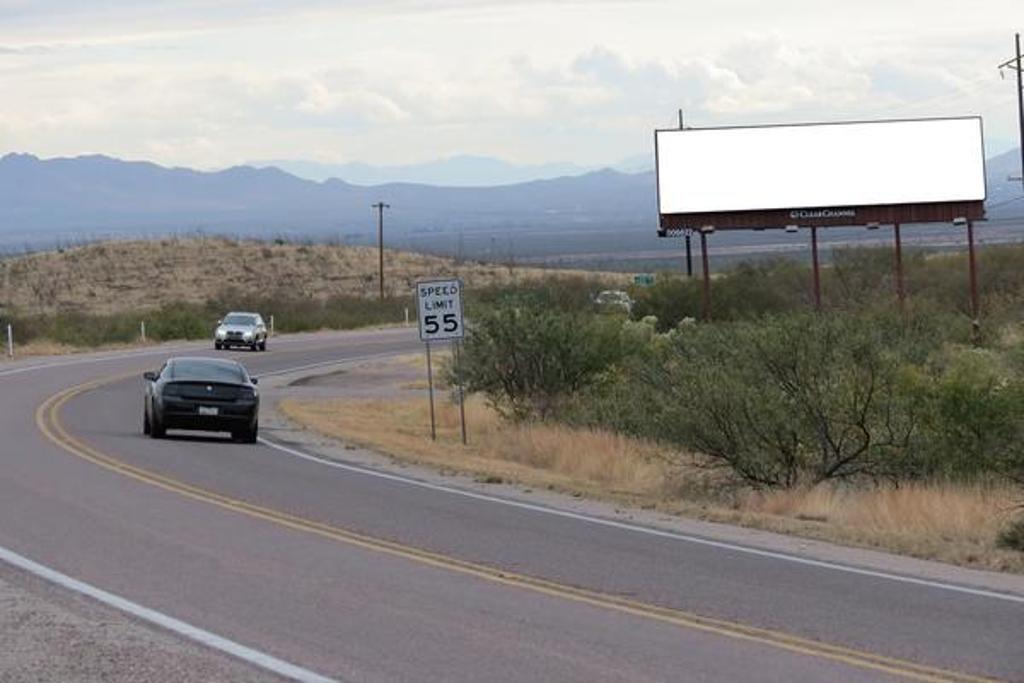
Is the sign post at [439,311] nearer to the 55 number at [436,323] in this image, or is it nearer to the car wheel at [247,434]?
the 55 number at [436,323]

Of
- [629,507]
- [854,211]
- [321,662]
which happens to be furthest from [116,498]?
[854,211]

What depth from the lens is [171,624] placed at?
1137 centimetres

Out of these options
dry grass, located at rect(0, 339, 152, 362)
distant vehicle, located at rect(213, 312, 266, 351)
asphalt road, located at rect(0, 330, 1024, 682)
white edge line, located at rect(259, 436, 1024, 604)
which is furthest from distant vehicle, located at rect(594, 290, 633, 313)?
asphalt road, located at rect(0, 330, 1024, 682)

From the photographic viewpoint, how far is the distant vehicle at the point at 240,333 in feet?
218

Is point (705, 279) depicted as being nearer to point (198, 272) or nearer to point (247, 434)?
point (247, 434)

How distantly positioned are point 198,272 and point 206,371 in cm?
9767

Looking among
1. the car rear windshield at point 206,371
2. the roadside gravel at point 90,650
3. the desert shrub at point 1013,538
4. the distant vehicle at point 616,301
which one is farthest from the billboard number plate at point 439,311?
the distant vehicle at point 616,301

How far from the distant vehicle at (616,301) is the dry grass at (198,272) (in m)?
49.9

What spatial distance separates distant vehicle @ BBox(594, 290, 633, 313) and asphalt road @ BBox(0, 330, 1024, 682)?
31.9 metres

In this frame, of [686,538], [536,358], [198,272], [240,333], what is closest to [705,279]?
[240,333]

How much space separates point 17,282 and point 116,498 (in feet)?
347

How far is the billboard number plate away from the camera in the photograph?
29.4 m

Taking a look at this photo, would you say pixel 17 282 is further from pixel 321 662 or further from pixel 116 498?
pixel 321 662

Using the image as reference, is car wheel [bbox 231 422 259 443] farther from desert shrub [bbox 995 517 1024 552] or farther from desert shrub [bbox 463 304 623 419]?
desert shrub [bbox 995 517 1024 552]
